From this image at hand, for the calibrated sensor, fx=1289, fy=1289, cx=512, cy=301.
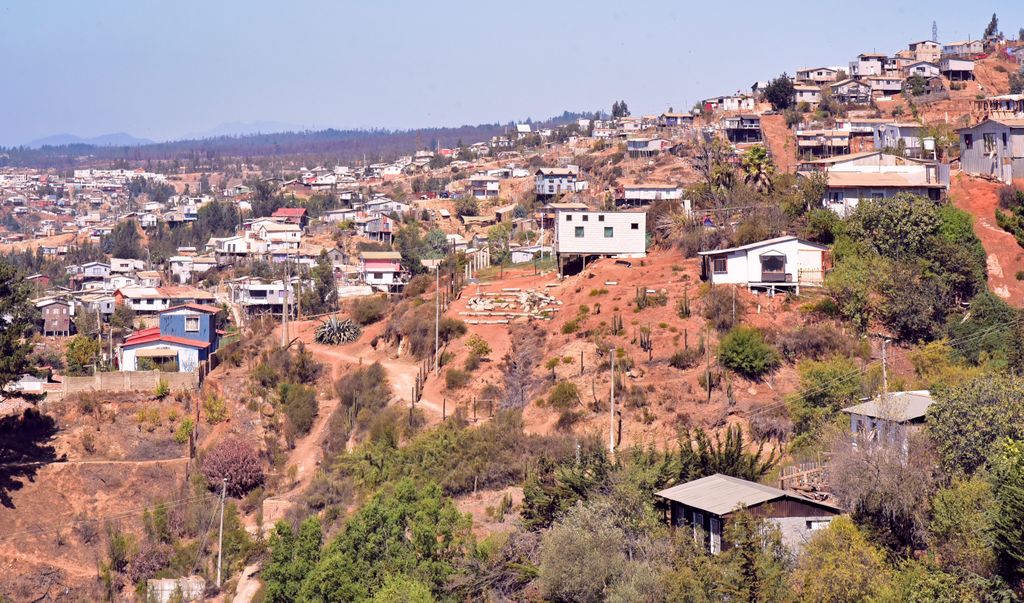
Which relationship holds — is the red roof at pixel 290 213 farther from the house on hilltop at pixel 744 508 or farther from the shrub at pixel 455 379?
the house on hilltop at pixel 744 508

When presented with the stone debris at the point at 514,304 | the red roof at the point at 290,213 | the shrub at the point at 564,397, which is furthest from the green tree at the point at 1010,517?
the red roof at the point at 290,213

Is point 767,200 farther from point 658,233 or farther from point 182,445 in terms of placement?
point 182,445

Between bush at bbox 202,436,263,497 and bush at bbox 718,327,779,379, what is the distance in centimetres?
1506

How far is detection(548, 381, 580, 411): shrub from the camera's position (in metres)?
38.6

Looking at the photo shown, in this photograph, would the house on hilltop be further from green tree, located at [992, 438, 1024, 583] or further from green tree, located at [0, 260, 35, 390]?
green tree, located at [0, 260, 35, 390]

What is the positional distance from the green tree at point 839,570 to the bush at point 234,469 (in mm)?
22094

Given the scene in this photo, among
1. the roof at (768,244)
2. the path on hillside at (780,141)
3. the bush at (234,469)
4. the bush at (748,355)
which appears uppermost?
the path on hillside at (780,141)

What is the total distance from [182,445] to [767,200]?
77.8ft

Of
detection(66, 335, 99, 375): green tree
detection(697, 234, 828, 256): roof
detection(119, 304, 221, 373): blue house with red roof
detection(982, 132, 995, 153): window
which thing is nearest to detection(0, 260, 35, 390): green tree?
detection(119, 304, 221, 373): blue house with red roof

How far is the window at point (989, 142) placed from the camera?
48969 mm

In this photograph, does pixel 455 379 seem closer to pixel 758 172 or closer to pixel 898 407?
A: pixel 898 407

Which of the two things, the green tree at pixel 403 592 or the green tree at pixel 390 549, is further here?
the green tree at pixel 390 549

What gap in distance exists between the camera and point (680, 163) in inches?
3250

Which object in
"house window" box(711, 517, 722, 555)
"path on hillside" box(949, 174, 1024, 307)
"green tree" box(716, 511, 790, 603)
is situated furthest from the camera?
"path on hillside" box(949, 174, 1024, 307)
